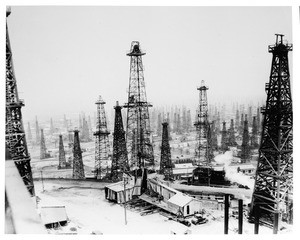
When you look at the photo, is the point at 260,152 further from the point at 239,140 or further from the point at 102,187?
the point at 239,140

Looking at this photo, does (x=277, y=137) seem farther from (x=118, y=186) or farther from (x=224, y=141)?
(x=224, y=141)

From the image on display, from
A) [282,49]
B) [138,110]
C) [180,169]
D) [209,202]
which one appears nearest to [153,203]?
[209,202]

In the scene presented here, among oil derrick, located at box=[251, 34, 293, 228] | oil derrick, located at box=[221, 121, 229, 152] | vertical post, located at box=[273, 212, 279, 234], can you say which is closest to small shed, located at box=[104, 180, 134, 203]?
oil derrick, located at box=[251, 34, 293, 228]

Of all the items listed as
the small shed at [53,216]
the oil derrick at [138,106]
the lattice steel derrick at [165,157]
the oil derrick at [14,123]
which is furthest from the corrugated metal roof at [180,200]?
the lattice steel derrick at [165,157]

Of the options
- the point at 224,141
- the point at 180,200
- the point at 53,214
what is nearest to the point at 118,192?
the point at 180,200
